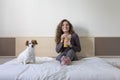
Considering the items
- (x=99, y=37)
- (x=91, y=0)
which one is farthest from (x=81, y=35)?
(x=91, y=0)

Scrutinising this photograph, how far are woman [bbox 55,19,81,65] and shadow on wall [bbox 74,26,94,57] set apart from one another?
22 centimetres

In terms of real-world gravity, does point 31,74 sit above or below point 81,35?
below

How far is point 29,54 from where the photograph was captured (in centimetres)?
255

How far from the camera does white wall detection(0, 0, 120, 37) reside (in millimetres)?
3244

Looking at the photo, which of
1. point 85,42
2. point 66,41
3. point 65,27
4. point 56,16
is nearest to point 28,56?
point 66,41

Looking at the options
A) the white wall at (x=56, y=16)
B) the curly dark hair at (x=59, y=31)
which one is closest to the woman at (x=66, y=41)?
the curly dark hair at (x=59, y=31)

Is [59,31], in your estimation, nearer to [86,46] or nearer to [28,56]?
[86,46]

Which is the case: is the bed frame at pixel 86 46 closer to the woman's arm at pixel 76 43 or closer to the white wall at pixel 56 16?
the white wall at pixel 56 16

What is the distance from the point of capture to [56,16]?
3270mm

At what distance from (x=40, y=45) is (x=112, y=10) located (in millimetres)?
1321

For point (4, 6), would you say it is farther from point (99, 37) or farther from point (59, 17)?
point (99, 37)

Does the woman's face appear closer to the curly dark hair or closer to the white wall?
the curly dark hair

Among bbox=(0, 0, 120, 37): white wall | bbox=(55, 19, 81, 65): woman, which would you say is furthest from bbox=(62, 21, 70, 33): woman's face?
bbox=(0, 0, 120, 37): white wall

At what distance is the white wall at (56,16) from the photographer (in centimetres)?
324
